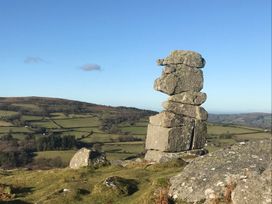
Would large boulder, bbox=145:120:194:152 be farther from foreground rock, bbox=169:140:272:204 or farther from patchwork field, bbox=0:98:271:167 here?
patchwork field, bbox=0:98:271:167

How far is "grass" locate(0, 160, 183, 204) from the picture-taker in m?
18.5

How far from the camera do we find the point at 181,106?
3394 centimetres

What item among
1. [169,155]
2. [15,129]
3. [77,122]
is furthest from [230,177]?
[77,122]

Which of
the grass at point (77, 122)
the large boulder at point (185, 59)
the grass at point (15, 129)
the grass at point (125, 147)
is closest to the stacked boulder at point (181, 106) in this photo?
the large boulder at point (185, 59)

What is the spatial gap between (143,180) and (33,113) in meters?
123

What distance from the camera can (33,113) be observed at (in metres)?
140

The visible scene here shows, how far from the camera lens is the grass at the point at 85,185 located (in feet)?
60.8

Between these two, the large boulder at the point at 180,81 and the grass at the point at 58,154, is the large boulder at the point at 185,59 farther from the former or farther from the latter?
the grass at the point at 58,154

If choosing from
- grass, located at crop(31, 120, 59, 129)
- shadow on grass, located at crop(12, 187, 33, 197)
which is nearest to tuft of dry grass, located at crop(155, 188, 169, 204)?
shadow on grass, located at crop(12, 187, 33, 197)

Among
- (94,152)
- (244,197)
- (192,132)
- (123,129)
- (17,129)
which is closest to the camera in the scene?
(244,197)

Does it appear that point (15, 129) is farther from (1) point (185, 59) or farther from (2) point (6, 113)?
(1) point (185, 59)

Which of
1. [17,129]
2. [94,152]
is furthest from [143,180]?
[17,129]

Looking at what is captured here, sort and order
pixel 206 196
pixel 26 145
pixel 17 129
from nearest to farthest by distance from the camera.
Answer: pixel 206 196
pixel 26 145
pixel 17 129

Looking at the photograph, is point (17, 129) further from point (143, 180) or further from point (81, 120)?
point (143, 180)
